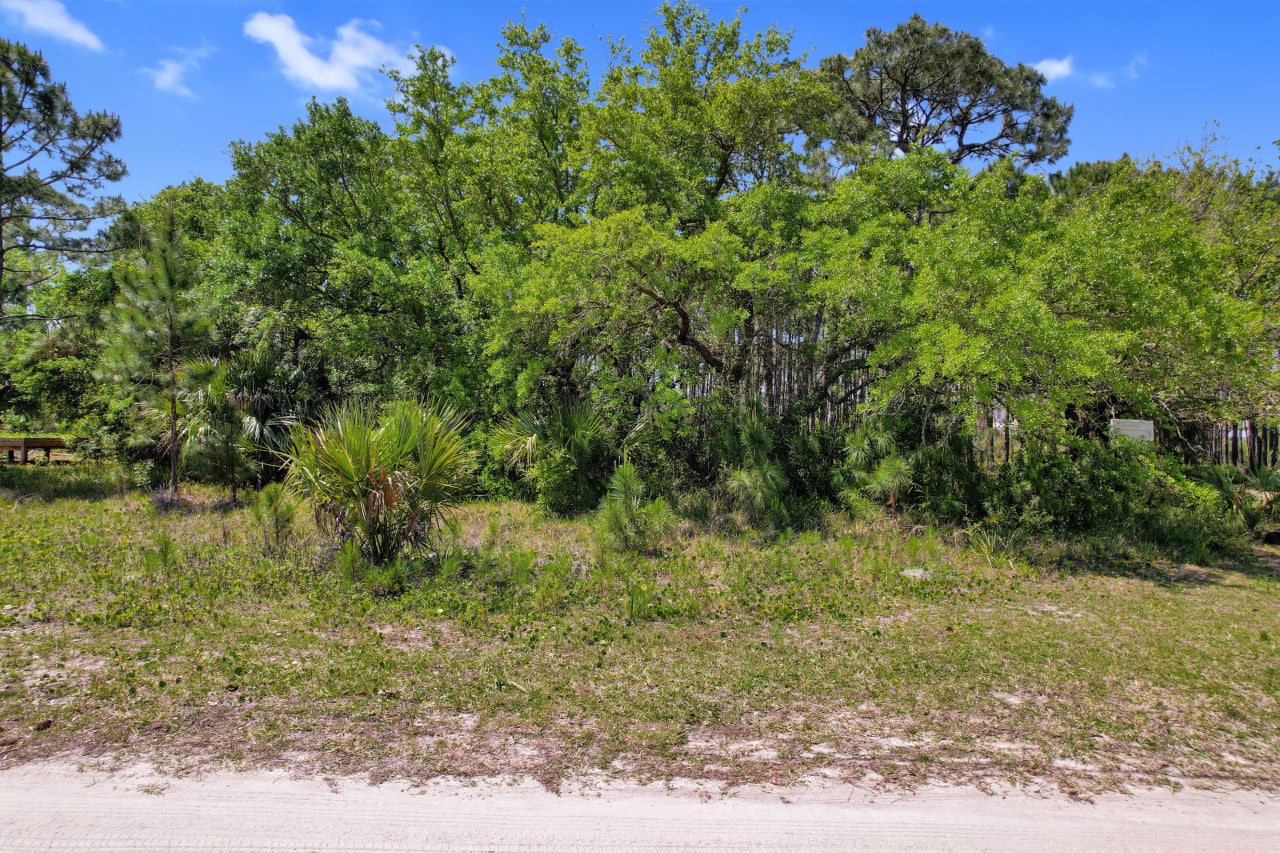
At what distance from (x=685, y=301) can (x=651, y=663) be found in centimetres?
746

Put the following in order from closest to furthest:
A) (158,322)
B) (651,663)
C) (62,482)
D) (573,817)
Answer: (573,817) < (651,663) < (158,322) < (62,482)

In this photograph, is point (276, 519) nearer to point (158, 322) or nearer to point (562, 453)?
point (562, 453)

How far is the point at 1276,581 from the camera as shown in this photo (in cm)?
833

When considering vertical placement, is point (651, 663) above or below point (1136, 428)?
below

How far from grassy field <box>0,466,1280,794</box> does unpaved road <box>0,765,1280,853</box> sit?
0.64 feet

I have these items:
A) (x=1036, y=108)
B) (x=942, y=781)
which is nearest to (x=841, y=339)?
(x=942, y=781)

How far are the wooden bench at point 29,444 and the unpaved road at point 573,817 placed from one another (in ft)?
62.7

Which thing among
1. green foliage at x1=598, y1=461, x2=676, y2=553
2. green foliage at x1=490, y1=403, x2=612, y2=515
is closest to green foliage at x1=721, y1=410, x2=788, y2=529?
green foliage at x1=598, y1=461, x2=676, y2=553

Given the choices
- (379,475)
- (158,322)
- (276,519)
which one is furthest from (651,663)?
(158,322)

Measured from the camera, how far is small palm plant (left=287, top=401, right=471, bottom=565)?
7.12m

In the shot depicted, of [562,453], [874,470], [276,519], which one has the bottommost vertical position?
[276,519]

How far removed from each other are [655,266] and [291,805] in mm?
8957

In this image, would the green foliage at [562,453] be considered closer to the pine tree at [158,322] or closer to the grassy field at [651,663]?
the grassy field at [651,663]

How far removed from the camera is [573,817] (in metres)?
3.22
